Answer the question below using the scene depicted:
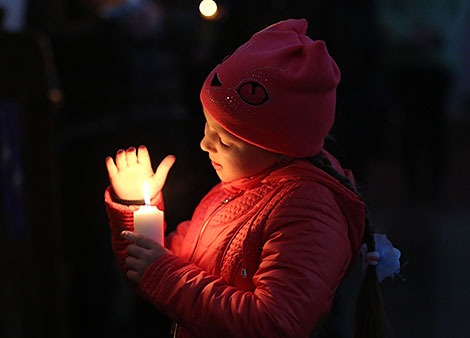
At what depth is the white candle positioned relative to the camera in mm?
1403

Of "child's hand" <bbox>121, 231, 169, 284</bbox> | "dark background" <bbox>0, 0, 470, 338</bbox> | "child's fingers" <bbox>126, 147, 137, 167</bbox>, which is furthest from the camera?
"dark background" <bbox>0, 0, 470, 338</bbox>

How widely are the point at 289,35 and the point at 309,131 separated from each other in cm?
23

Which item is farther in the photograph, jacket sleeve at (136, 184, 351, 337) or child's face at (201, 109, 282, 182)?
child's face at (201, 109, 282, 182)

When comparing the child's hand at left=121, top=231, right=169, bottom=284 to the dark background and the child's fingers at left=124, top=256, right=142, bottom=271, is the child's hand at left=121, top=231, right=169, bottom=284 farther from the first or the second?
the dark background

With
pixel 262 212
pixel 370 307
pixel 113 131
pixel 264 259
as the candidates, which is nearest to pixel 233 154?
pixel 262 212

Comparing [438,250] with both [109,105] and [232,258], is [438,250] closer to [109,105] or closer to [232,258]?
[109,105]

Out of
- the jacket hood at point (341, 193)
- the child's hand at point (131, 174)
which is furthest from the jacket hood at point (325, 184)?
the child's hand at point (131, 174)

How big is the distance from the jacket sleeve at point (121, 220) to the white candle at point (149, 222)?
64mm

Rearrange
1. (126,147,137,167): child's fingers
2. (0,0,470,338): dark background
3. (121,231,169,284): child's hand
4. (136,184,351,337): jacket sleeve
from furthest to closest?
(0,0,470,338): dark background, (126,147,137,167): child's fingers, (121,231,169,284): child's hand, (136,184,351,337): jacket sleeve

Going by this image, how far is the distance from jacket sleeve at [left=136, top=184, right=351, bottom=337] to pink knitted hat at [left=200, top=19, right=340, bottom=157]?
0.13m

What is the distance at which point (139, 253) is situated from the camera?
1394 millimetres

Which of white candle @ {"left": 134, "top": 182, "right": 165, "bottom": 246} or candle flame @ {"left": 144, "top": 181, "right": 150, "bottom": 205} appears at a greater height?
candle flame @ {"left": 144, "top": 181, "right": 150, "bottom": 205}

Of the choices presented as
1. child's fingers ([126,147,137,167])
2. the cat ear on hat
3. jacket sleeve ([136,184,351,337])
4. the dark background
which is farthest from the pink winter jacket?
the dark background

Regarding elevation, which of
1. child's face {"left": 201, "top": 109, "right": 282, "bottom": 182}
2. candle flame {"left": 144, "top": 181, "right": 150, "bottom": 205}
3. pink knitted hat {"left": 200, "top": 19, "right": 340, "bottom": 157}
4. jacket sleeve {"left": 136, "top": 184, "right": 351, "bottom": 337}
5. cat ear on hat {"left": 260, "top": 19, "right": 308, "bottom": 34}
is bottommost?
jacket sleeve {"left": 136, "top": 184, "right": 351, "bottom": 337}
